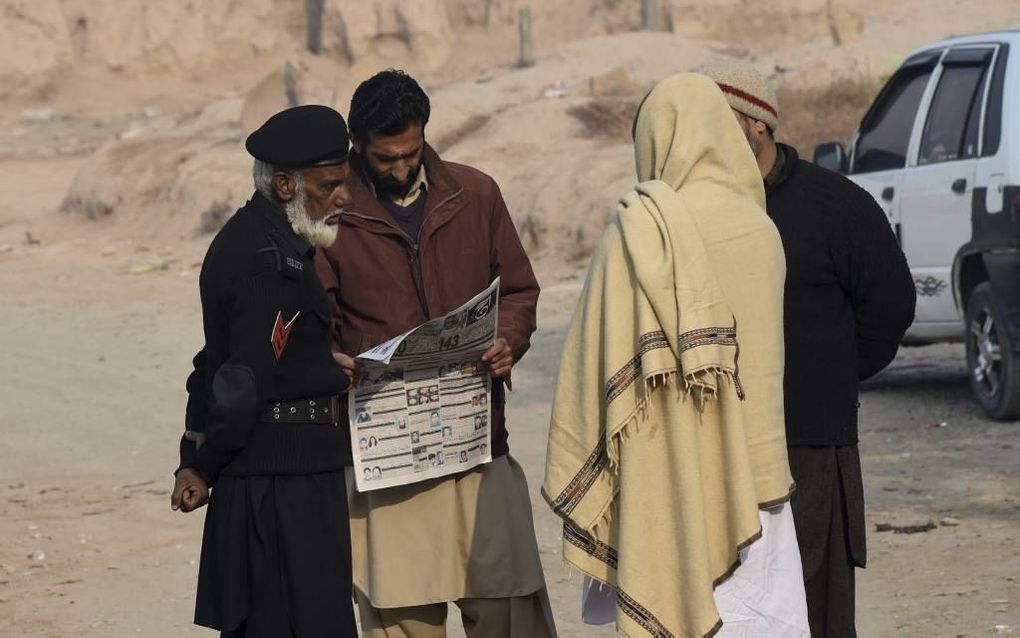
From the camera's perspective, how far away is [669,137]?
3.87m

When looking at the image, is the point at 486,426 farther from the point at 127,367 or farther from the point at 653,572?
the point at 127,367

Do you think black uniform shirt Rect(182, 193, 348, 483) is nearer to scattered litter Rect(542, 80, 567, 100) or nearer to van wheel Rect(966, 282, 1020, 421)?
van wheel Rect(966, 282, 1020, 421)

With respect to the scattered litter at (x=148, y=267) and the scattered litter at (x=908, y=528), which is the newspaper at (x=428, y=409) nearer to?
the scattered litter at (x=908, y=528)

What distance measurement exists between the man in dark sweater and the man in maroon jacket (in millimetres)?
811

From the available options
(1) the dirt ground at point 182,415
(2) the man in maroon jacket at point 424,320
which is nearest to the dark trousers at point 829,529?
(2) the man in maroon jacket at point 424,320

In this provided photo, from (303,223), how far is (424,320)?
72cm

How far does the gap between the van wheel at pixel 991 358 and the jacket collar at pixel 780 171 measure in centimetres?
477

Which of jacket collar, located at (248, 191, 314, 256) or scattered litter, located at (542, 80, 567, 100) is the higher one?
jacket collar, located at (248, 191, 314, 256)

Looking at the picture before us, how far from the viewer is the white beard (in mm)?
4020

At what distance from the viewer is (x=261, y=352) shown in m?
3.87

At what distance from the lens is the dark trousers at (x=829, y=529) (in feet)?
14.2

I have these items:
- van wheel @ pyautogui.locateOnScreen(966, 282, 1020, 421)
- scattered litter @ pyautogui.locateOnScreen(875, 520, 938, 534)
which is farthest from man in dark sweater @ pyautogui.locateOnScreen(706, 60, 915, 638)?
van wheel @ pyautogui.locateOnScreen(966, 282, 1020, 421)

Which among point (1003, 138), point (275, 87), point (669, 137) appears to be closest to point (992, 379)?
point (1003, 138)

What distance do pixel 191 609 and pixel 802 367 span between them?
3.29m
